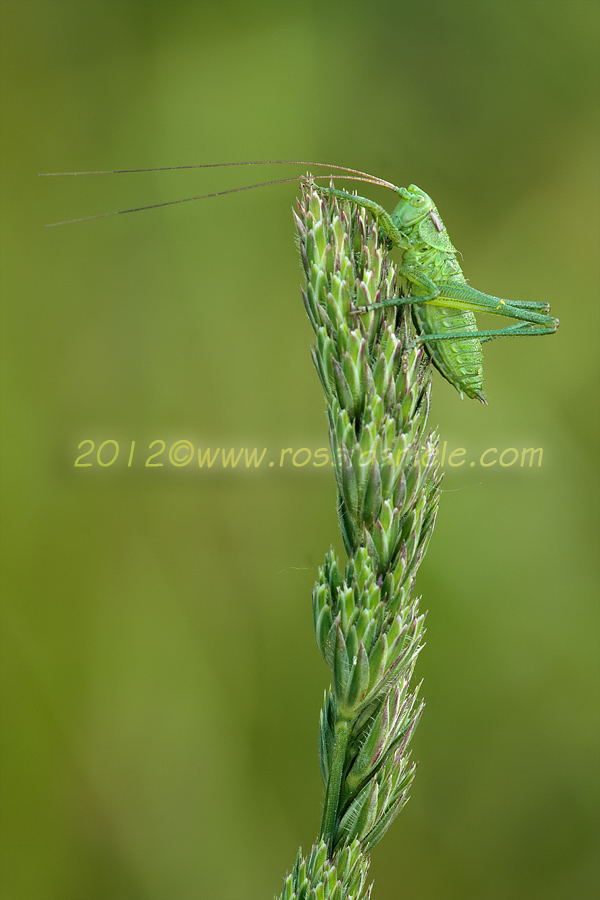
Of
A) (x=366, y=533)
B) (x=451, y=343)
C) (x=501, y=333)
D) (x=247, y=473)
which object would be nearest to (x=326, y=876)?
(x=366, y=533)

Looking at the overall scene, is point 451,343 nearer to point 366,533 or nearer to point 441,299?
point 441,299

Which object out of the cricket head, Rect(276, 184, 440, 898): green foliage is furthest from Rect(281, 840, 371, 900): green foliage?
the cricket head

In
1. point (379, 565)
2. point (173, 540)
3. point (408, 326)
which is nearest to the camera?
point (379, 565)

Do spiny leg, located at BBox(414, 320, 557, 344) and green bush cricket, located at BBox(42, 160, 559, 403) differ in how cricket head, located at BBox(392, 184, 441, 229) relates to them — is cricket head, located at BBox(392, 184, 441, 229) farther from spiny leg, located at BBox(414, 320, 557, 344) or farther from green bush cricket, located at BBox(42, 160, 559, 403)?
spiny leg, located at BBox(414, 320, 557, 344)

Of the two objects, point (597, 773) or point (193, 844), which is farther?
point (597, 773)

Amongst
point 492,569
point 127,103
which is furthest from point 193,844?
point 127,103

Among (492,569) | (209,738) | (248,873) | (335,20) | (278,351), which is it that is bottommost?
(248,873)

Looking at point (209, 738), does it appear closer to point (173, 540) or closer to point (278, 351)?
point (173, 540)
